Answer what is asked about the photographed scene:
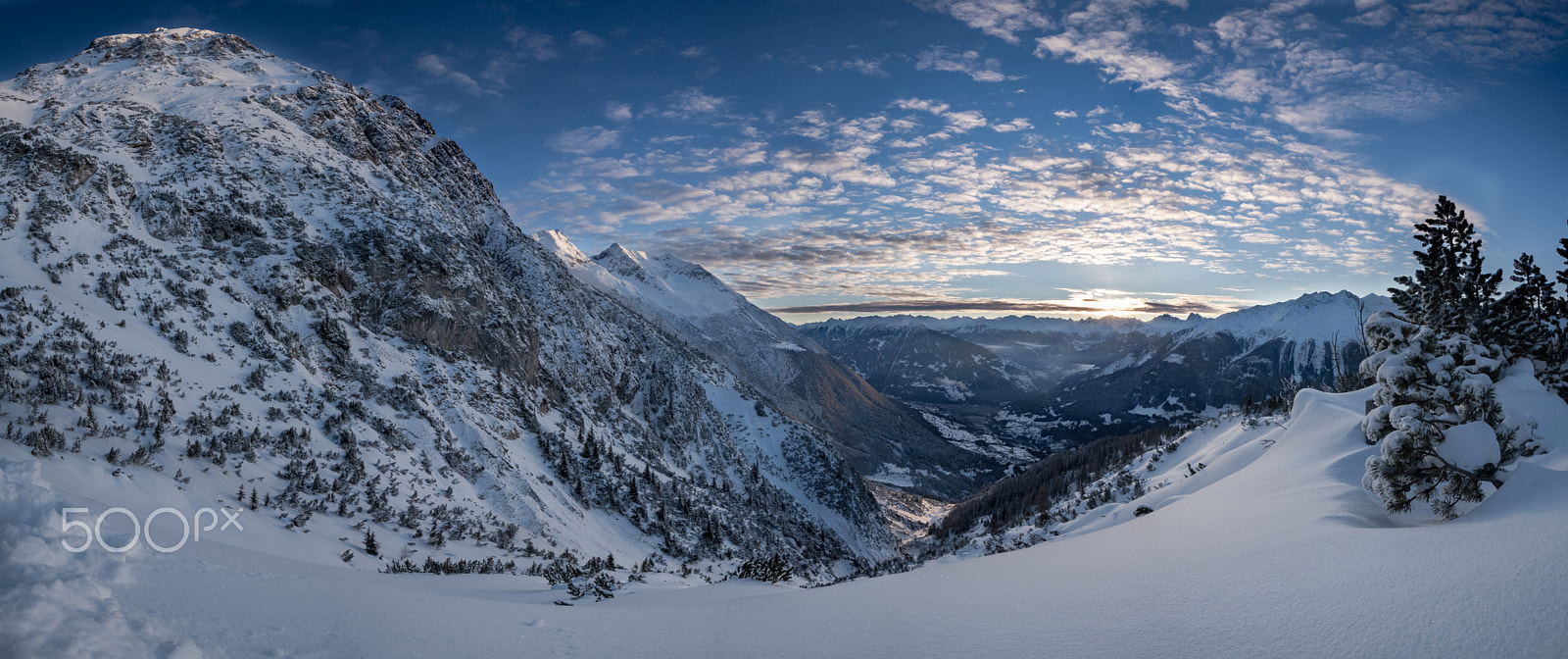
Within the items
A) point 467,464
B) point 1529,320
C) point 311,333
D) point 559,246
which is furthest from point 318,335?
point 559,246

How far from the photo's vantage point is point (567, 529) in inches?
1299

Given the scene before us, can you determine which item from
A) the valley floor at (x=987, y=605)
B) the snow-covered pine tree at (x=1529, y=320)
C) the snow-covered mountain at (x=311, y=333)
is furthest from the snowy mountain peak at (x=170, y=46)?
the snow-covered pine tree at (x=1529, y=320)

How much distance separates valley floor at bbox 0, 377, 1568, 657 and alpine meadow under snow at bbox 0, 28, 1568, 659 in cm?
5

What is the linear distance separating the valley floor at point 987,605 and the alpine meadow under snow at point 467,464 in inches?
1.9

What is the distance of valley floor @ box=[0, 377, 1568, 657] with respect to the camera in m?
4.36

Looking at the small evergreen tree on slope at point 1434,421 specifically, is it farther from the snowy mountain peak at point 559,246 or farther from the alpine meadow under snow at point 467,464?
the snowy mountain peak at point 559,246

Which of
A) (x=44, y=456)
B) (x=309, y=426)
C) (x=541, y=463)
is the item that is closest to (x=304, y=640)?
(x=44, y=456)

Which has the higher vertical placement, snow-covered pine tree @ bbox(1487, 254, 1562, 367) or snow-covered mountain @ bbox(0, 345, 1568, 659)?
snow-covered pine tree @ bbox(1487, 254, 1562, 367)

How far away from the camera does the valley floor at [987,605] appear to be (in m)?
4.36

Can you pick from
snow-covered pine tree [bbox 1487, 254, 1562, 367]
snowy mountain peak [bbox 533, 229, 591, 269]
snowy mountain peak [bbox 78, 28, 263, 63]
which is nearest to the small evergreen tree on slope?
snow-covered pine tree [bbox 1487, 254, 1562, 367]

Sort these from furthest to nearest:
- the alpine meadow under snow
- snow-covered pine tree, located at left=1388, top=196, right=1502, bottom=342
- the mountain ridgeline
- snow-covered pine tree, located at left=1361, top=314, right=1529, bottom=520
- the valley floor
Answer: the mountain ridgeline < snow-covered pine tree, located at left=1388, top=196, right=1502, bottom=342 < snow-covered pine tree, located at left=1361, top=314, right=1529, bottom=520 < the alpine meadow under snow < the valley floor

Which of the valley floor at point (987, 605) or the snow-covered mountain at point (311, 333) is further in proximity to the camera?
the snow-covered mountain at point (311, 333)

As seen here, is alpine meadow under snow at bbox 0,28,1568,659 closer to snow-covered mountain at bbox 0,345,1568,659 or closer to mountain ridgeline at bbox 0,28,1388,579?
snow-covered mountain at bbox 0,345,1568,659

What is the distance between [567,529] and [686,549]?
927 centimetres
